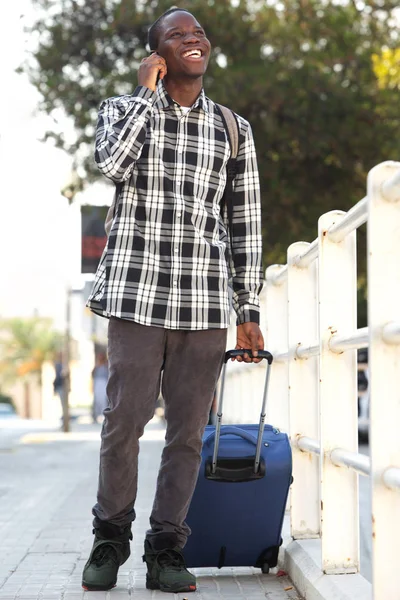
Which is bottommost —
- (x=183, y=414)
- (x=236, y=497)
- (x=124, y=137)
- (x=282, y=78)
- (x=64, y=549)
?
(x=64, y=549)

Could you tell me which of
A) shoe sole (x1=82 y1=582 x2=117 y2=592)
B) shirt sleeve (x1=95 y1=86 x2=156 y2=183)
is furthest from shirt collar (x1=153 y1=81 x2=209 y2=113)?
shoe sole (x1=82 y1=582 x2=117 y2=592)

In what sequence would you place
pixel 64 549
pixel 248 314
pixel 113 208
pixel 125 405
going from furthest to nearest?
1. pixel 64 549
2. pixel 248 314
3. pixel 113 208
4. pixel 125 405

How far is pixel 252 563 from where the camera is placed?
4.98 metres

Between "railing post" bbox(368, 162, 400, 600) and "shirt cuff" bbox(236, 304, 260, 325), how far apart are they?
1387 millimetres

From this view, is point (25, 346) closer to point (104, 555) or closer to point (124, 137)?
point (104, 555)

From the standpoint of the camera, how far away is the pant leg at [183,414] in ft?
15.0

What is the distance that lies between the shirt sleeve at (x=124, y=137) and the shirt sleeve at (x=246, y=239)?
518 millimetres

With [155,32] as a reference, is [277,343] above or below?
below

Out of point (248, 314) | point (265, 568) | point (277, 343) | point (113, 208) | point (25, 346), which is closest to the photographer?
point (113, 208)

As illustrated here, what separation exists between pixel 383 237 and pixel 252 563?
6.55 ft

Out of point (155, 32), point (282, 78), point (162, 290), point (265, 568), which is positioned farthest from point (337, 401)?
point (282, 78)

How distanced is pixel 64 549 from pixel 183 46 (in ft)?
9.02

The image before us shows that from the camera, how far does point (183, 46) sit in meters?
4.57

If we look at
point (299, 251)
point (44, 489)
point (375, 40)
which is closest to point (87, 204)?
point (375, 40)
